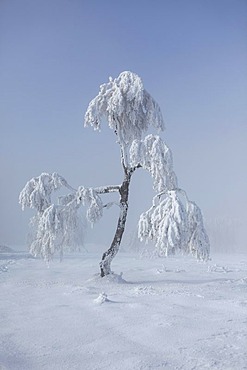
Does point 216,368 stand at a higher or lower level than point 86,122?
lower

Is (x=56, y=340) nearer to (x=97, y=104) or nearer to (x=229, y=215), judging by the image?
(x=97, y=104)

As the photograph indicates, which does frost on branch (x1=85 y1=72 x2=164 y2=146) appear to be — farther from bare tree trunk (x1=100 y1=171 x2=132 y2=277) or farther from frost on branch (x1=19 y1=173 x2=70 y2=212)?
frost on branch (x1=19 y1=173 x2=70 y2=212)

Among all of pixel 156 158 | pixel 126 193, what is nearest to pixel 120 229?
pixel 126 193

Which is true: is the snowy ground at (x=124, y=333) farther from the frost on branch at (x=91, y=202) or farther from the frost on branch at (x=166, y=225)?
the frost on branch at (x=91, y=202)

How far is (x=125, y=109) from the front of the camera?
41.5 feet

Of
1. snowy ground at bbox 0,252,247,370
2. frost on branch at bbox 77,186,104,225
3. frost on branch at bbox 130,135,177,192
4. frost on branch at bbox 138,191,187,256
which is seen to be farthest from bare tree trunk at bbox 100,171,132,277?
snowy ground at bbox 0,252,247,370

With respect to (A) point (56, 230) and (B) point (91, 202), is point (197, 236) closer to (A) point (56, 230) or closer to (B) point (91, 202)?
(B) point (91, 202)

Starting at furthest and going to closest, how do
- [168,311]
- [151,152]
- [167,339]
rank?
[151,152]
[168,311]
[167,339]

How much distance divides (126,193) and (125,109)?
10.9 ft

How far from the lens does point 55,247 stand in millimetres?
12219

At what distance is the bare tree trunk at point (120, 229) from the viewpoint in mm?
11838

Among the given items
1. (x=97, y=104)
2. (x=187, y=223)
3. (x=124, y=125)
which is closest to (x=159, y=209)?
(x=187, y=223)

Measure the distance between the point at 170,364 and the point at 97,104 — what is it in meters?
10.8

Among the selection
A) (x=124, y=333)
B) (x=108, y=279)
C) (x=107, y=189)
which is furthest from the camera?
(x=107, y=189)
